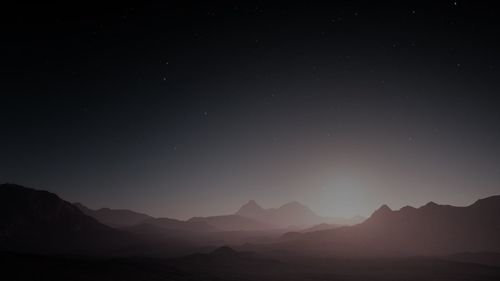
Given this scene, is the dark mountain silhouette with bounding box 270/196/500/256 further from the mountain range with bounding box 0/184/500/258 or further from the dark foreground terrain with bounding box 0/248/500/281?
the dark foreground terrain with bounding box 0/248/500/281

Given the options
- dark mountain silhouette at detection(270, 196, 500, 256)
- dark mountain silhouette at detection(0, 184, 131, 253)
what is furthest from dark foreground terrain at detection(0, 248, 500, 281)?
dark mountain silhouette at detection(0, 184, 131, 253)

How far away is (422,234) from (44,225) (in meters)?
191

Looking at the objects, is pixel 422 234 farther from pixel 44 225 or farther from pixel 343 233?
pixel 44 225

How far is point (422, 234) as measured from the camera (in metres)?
154

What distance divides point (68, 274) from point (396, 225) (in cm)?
15895

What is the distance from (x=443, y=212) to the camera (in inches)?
6196

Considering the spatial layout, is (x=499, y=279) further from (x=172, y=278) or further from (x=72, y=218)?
(x=72, y=218)

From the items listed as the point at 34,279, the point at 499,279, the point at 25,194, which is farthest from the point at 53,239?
the point at 499,279

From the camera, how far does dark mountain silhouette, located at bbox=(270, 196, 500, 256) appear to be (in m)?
135

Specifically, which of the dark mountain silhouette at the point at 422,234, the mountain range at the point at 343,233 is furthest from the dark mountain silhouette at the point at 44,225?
the dark mountain silhouette at the point at 422,234

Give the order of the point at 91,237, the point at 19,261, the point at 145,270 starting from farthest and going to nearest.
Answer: the point at 91,237
the point at 145,270
the point at 19,261

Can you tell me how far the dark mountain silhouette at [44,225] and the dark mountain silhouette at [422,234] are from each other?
350ft

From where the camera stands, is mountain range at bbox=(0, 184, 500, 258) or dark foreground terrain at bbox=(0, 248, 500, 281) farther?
mountain range at bbox=(0, 184, 500, 258)

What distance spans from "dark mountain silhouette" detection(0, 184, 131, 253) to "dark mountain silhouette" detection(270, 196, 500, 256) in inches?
4203
